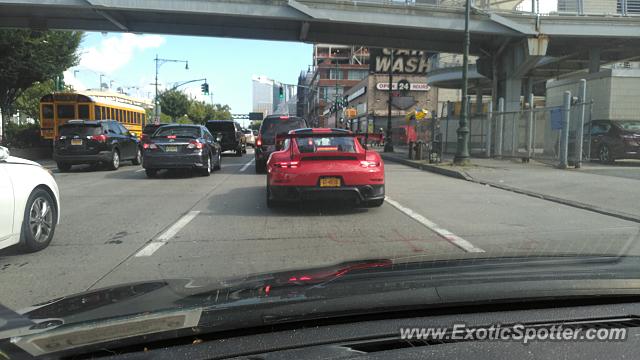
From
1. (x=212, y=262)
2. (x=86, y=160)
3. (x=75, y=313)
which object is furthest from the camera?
(x=86, y=160)

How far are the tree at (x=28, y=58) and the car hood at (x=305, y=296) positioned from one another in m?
26.7

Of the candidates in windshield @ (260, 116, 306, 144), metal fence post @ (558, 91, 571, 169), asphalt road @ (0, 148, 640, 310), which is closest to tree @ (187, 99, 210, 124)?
windshield @ (260, 116, 306, 144)

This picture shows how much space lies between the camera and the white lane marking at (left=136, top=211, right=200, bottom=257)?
6543 mm

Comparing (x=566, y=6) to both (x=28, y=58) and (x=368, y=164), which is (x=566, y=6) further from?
(x=28, y=58)

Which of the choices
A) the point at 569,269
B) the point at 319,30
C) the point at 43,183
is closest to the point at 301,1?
the point at 319,30

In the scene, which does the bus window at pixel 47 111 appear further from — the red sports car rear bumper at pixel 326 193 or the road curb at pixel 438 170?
the red sports car rear bumper at pixel 326 193

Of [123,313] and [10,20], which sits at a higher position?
[10,20]

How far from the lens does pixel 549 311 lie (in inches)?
91.2

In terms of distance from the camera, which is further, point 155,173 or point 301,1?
point 301,1

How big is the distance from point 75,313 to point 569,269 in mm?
2424

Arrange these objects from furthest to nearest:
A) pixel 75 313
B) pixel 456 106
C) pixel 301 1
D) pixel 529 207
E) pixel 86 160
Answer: pixel 456 106 < pixel 301 1 < pixel 86 160 < pixel 529 207 < pixel 75 313

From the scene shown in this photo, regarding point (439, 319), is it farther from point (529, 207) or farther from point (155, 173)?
point (155, 173)

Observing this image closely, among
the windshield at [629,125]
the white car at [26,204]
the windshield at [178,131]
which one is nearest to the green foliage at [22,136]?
the windshield at [178,131]

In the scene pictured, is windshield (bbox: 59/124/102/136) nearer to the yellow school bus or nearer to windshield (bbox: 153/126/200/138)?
windshield (bbox: 153/126/200/138)
